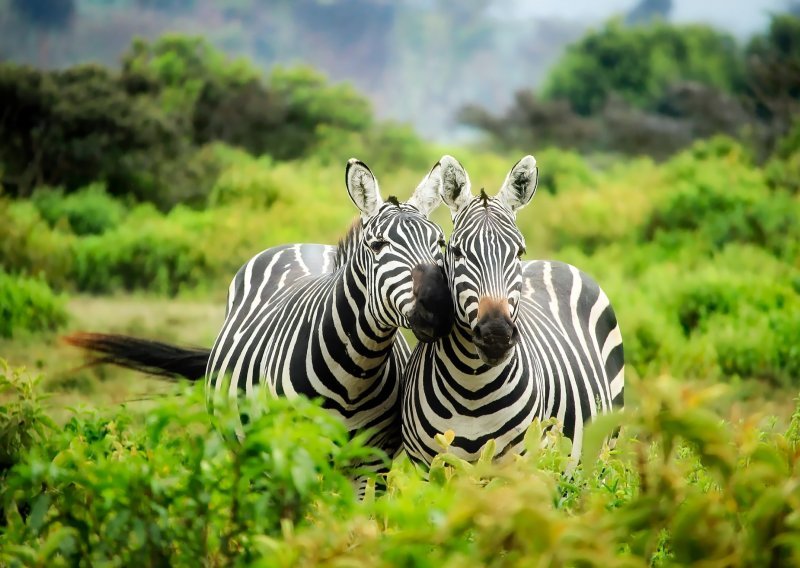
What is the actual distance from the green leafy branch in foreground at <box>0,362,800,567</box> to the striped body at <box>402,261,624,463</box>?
0.91 m

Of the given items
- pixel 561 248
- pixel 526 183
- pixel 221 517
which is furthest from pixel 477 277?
pixel 561 248

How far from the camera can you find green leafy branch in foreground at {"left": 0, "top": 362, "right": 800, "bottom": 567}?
186cm

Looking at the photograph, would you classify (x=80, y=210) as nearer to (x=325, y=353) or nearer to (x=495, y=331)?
(x=325, y=353)

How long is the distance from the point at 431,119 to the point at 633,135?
161 feet

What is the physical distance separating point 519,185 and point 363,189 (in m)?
0.62

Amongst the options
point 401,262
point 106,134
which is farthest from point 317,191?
point 401,262

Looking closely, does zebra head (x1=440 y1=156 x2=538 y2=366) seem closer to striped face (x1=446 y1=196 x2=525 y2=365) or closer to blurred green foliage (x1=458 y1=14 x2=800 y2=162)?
striped face (x1=446 y1=196 x2=525 y2=365)

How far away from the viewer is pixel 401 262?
11.2ft

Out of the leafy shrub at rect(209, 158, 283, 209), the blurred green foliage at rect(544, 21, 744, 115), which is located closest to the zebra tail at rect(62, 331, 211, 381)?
the leafy shrub at rect(209, 158, 283, 209)

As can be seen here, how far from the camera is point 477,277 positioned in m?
3.29

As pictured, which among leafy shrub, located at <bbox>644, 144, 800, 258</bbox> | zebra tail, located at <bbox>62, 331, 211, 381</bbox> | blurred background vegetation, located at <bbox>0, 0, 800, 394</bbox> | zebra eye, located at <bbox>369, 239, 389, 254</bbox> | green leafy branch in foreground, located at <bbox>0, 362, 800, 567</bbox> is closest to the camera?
green leafy branch in foreground, located at <bbox>0, 362, 800, 567</bbox>

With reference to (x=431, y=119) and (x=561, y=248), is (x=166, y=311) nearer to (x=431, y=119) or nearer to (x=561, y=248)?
(x=561, y=248)

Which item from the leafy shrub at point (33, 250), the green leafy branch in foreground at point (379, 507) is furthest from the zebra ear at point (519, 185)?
the leafy shrub at point (33, 250)

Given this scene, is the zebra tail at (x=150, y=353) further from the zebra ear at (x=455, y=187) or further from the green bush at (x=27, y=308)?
the green bush at (x=27, y=308)
